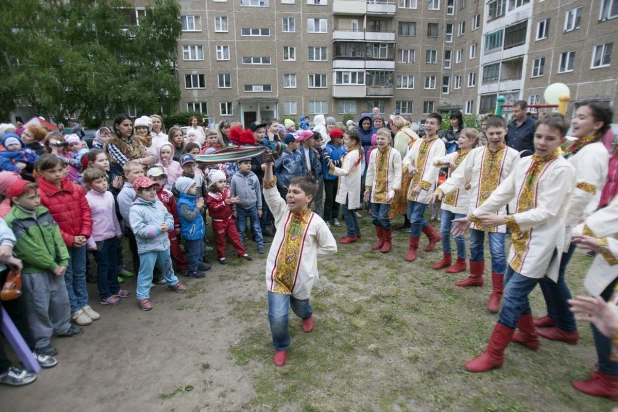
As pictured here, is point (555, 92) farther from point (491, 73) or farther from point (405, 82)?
point (405, 82)

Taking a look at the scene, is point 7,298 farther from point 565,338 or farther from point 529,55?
point 529,55

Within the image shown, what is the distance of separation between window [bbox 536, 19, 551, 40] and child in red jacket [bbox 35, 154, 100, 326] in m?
33.3

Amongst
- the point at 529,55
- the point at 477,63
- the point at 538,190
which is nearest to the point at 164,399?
the point at 538,190

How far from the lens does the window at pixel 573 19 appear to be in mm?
24109

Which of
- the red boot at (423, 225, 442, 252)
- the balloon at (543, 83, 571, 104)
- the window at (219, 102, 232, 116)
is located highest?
the window at (219, 102, 232, 116)

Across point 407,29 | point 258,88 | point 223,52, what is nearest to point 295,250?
point 258,88

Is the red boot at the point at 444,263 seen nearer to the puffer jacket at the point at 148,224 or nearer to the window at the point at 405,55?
the puffer jacket at the point at 148,224

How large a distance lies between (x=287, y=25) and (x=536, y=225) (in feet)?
121

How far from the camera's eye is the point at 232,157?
3.74 metres

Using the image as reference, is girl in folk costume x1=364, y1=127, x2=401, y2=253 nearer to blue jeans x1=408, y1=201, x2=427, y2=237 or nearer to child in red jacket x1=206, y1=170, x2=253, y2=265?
blue jeans x1=408, y1=201, x2=427, y2=237

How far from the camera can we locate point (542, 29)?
2730 cm

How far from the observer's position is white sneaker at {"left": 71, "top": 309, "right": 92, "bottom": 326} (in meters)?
3.97

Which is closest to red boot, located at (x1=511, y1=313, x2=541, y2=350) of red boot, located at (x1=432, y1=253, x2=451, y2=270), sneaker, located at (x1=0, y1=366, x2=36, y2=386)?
red boot, located at (x1=432, y1=253, x2=451, y2=270)

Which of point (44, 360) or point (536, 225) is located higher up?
point (536, 225)
